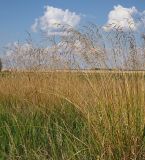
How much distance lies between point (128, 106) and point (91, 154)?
0.59 meters

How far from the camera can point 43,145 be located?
4.89 m

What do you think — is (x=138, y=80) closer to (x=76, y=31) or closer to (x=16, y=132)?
(x=76, y=31)

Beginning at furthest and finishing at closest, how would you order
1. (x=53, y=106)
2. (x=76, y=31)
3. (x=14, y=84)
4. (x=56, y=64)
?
1. (x=14, y=84)
2. (x=56, y=64)
3. (x=53, y=106)
4. (x=76, y=31)

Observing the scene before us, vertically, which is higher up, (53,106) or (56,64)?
(56,64)

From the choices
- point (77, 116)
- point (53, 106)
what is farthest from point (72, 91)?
point (77, 116)

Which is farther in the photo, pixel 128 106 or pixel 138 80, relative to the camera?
pixel 138 80

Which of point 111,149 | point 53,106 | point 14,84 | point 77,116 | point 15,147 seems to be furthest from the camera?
point 14,84

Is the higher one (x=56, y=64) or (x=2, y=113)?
(x=56, y=64)

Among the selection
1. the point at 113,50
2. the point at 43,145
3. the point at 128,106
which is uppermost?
the point at 113,50

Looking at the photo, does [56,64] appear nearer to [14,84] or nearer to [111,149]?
[14,84]

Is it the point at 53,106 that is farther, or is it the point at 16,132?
the point at 53,106

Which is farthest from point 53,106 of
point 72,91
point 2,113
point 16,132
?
point 16,132

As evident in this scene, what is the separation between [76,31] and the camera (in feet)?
17.0

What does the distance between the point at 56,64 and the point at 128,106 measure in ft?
13.6
